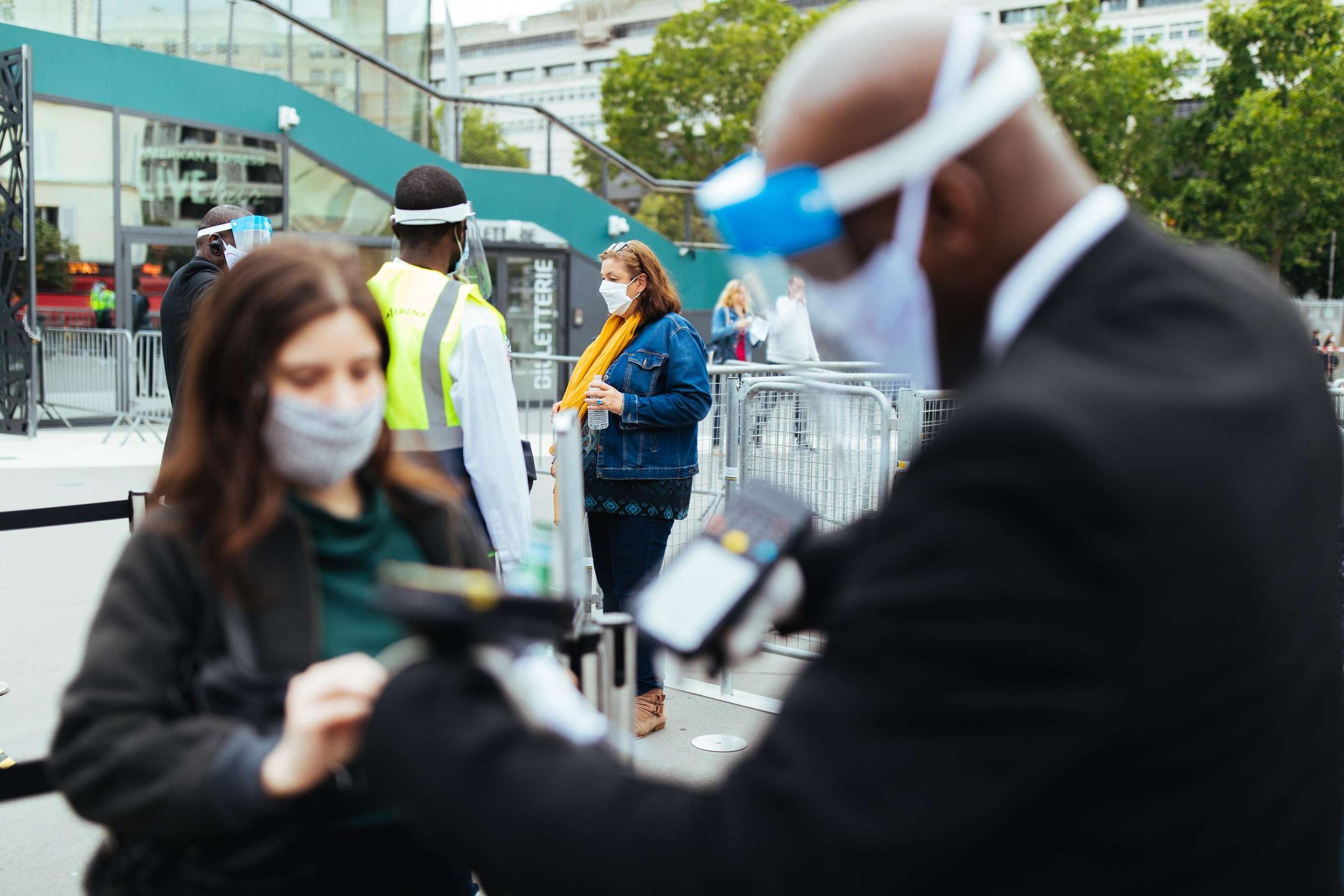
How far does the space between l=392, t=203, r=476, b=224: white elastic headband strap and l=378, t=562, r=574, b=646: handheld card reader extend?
2723mm

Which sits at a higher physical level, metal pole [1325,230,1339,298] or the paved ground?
metal pole [1325,230,1339,298]

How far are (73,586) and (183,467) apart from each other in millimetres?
6433

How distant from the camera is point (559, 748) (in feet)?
3.74

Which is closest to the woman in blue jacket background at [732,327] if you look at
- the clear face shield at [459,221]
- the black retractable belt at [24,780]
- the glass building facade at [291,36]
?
the glass building facade at [291,36]

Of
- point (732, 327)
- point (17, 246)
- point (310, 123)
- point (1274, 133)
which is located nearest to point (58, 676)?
point (732, 327)

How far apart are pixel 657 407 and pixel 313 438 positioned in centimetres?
346

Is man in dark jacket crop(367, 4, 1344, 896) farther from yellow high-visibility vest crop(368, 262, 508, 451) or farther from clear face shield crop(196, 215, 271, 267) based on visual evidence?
clear face shield crop(196, 215, 271, 267)

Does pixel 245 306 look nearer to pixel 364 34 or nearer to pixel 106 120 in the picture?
pixel 106 120

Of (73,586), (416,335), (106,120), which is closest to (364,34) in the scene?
(106,120)

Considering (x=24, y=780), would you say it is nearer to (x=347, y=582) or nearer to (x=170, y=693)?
(x=170, y=693)

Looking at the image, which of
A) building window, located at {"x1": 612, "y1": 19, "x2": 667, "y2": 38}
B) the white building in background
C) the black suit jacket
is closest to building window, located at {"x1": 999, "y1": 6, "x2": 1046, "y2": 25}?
the white building in background

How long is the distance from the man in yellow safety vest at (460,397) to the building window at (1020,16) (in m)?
81.1

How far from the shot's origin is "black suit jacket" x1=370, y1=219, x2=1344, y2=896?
971mm

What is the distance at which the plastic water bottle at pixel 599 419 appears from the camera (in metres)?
5.09
